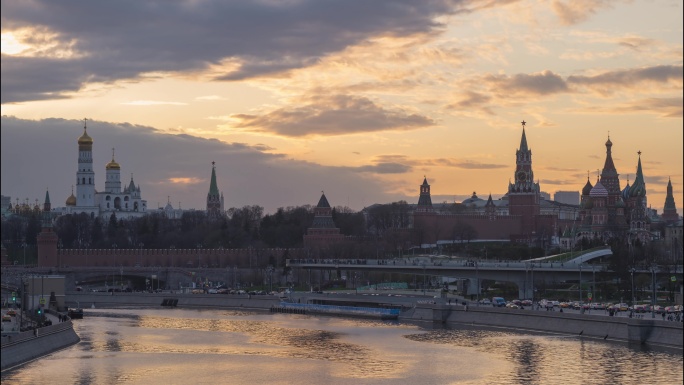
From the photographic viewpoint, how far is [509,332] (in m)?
69.7

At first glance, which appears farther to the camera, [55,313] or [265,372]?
[55,313]

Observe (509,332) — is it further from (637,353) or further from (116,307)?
(116,307)

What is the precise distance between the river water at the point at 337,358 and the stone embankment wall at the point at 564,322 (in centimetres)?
103

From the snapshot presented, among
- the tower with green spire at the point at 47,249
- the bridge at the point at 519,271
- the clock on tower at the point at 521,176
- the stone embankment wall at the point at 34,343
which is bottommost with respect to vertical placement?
the stone embankment wall at the point at 34,343

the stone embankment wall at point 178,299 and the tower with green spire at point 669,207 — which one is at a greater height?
the tower with green spire at point 669,207

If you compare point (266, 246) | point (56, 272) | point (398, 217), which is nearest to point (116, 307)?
point (56, 272)

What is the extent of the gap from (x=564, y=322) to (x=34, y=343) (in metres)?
26.8

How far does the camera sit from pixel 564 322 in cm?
6725

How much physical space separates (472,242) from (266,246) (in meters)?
27.3

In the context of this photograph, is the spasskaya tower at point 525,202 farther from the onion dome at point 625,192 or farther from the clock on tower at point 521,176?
the onion dome at point 625,192

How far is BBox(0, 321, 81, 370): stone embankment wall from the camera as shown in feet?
170

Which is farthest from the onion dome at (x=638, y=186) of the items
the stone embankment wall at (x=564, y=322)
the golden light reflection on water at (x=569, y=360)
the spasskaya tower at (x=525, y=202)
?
the golden light reflection on water at (x=569, y=360)

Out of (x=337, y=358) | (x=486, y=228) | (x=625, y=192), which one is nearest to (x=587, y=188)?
(x=625, y=192)

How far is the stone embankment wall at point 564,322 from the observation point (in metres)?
58.8
